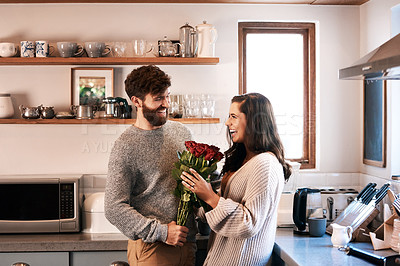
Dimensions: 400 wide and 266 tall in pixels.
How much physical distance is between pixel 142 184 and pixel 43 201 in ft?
3.62

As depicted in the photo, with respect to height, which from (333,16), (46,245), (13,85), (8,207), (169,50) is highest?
(333,16)

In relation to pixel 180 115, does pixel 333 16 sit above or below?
above

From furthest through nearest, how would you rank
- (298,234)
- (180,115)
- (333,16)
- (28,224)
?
1. (333,16)
2. (180,115)
3. (28,224)
4. (298,234)

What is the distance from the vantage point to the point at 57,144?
3506 mm

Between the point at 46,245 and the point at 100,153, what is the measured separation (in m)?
0.83

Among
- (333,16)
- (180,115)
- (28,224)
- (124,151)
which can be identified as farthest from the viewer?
(333,16)

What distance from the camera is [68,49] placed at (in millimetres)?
3289

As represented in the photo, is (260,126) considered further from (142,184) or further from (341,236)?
(341,236)

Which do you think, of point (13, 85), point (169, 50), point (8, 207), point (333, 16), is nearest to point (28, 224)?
point (8, 207)

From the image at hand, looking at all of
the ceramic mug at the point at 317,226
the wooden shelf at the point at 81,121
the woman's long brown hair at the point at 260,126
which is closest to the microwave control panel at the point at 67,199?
the wooden shelf at the point at 81,121

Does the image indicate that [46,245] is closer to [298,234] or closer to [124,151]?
[124,151]

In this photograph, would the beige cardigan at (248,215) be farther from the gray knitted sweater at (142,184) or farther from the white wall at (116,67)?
the white wall at (116,67)

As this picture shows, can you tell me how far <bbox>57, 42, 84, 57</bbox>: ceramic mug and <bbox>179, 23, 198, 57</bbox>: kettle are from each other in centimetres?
69

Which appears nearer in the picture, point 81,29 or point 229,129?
point 229,129
